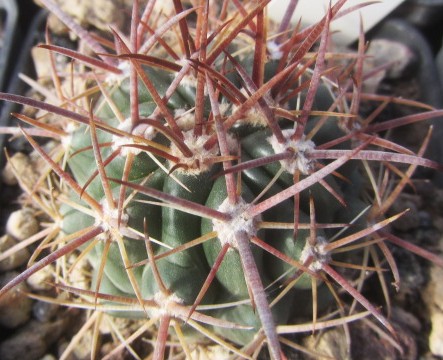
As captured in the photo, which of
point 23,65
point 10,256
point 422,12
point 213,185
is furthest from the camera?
point 422,12

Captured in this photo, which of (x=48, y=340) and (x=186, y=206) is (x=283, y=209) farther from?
(x=48, y=340)

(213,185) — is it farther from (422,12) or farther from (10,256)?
(422,12)

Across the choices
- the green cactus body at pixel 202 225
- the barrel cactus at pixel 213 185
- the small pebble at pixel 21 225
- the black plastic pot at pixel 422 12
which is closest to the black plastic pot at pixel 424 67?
the black plastic pot at pixel 422 12

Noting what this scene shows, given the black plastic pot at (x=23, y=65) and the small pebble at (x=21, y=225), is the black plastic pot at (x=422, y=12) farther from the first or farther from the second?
the small pebble at (x=21, y=225)

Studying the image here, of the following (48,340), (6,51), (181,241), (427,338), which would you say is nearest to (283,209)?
(181,241)

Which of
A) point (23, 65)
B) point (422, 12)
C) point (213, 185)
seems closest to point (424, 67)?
→ point (422, 12)

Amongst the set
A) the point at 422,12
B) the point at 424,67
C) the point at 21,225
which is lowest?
the point at 424,67
